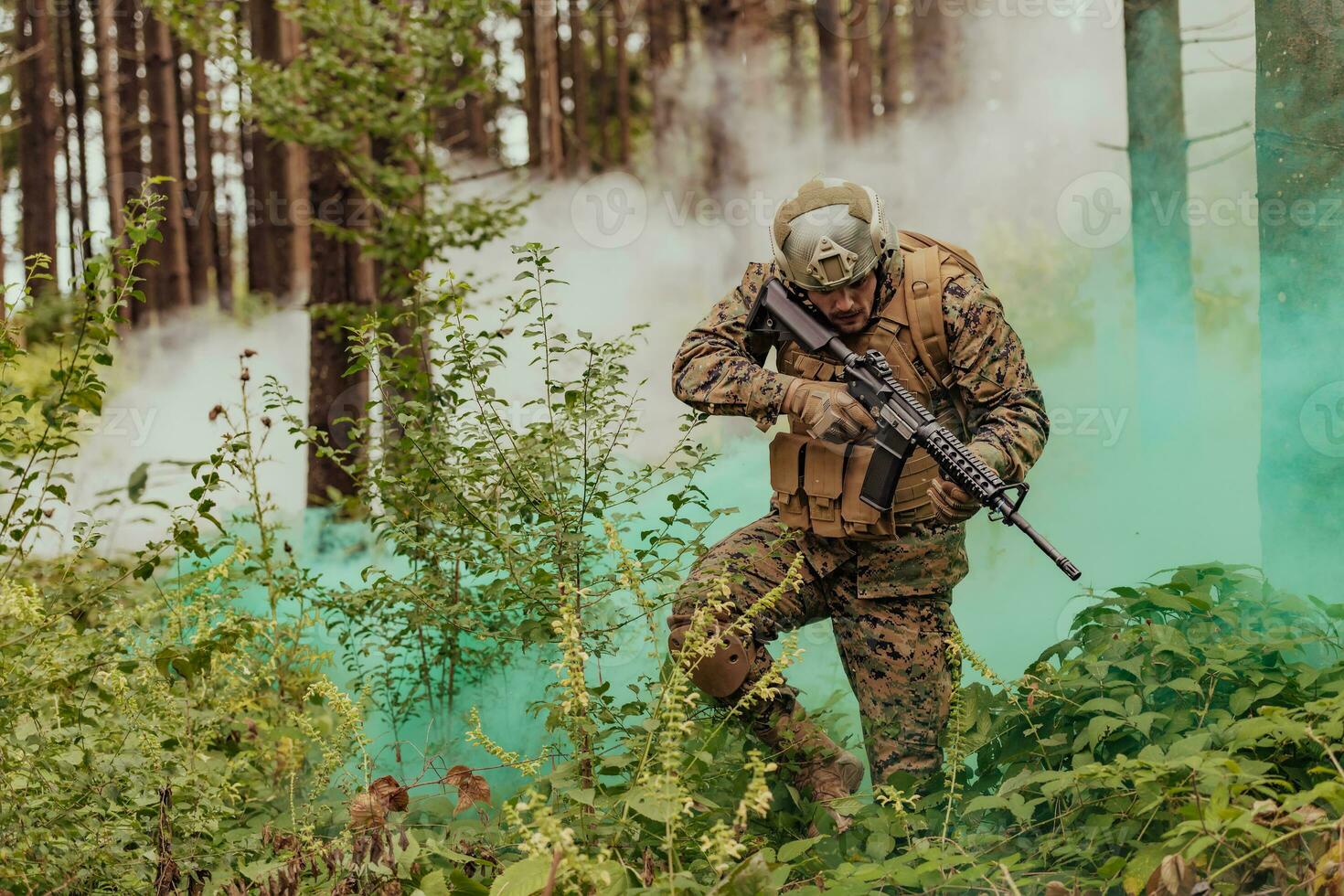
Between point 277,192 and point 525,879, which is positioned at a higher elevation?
point 277,192

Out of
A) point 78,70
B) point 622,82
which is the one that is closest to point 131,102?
point 78,70

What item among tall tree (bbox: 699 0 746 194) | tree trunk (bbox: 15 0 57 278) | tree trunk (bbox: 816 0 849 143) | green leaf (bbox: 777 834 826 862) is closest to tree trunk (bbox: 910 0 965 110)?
tree trunk (bbox: 816 0 849 143)

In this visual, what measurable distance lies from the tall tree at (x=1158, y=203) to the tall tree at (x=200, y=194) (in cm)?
1502

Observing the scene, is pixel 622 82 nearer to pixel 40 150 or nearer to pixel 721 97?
pixel 721 97

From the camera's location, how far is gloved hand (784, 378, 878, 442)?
145 inches

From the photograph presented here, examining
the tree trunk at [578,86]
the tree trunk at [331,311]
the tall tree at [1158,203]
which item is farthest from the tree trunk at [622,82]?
the tall tree at [1158,203]

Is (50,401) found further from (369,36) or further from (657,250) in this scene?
(657,250)

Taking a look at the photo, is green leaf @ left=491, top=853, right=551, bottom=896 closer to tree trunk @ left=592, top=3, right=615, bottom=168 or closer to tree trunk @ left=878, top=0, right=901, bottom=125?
tree trunk @ left=878, top=0, right=901, bottom=125

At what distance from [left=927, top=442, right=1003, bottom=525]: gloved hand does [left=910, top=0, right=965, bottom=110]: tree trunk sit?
32.3 feet

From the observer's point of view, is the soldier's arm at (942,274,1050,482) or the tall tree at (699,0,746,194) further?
the tall tree at (699,0,746,194)

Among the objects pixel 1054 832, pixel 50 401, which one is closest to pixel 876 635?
pixel 1054 832

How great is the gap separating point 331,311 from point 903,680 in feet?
16.6

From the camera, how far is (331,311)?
7.82 metres

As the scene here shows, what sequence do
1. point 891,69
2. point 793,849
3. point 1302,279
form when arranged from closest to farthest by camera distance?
point 793,849
point 1302,279
point 891,69
